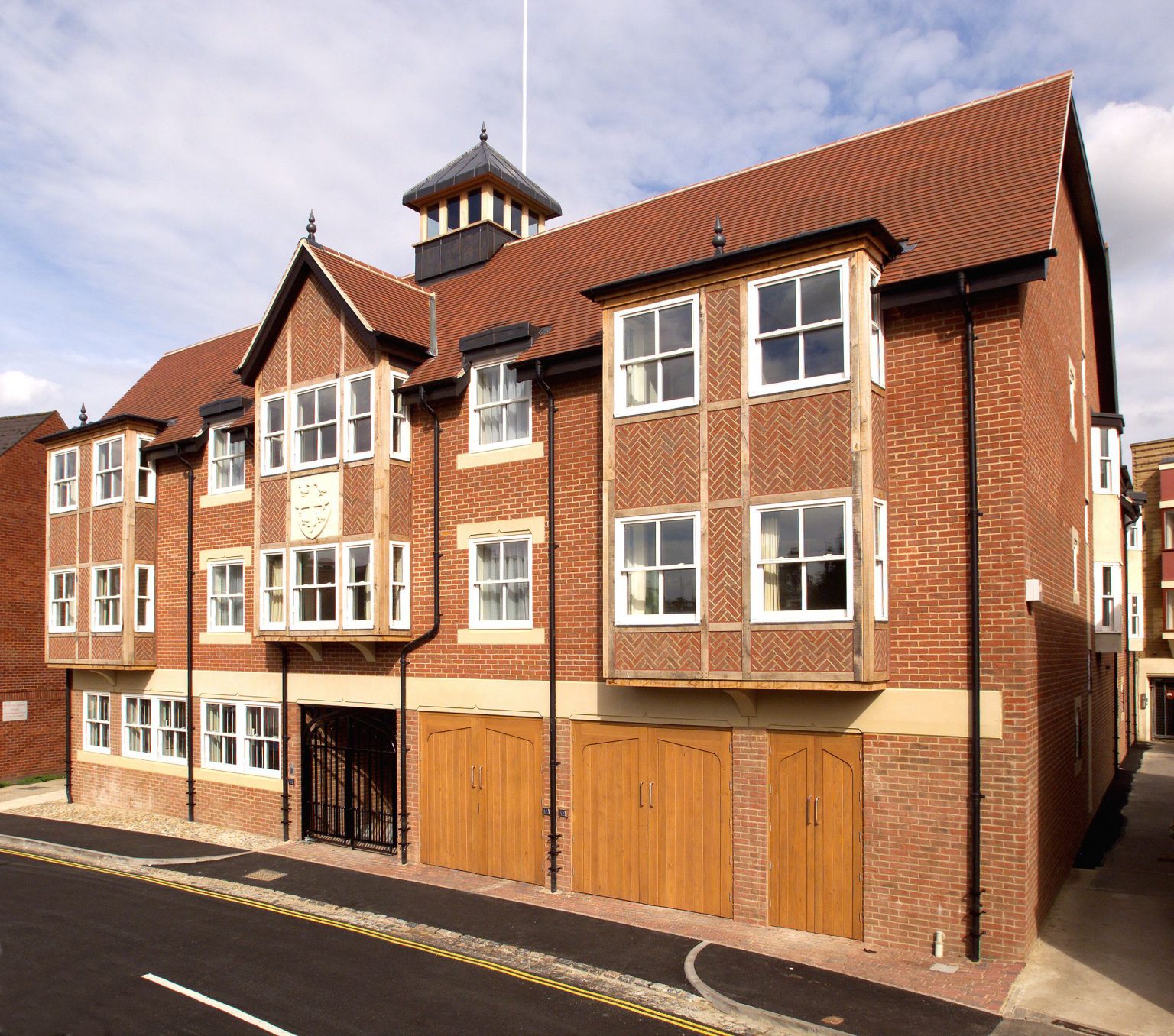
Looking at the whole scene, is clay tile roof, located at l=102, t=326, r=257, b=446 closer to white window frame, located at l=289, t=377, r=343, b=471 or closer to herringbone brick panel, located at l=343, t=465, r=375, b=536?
white window frame, located at l=289, t=377, r=343, b=471

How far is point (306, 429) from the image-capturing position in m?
18.3

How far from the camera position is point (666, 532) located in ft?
44.5

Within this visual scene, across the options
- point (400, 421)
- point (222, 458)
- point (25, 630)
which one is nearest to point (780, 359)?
point (400, 421)

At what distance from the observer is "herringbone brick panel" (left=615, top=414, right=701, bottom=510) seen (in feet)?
43.7

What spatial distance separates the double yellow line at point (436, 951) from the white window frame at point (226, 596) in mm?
5169

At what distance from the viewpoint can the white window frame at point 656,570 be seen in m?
13.0

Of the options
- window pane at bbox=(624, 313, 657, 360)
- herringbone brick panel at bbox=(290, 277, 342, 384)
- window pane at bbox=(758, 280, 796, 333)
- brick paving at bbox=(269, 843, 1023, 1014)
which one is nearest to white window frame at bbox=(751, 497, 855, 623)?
window pane at bbox=(758, 280, 796, 333)

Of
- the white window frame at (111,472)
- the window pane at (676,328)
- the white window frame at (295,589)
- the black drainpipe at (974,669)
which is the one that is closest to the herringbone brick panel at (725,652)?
the black drainpipe at (974,669)

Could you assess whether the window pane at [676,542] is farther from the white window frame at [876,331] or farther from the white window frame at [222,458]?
the white window frame at [222,458]

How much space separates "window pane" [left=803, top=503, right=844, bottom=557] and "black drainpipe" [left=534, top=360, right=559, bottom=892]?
456 centimetres

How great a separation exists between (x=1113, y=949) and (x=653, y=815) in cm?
598

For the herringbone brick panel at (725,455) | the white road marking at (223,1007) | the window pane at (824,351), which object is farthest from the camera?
the herringbone brick panel at (725,455)

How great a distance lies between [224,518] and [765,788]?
44.0 feet

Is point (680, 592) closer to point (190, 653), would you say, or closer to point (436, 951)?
point (436, 951)
